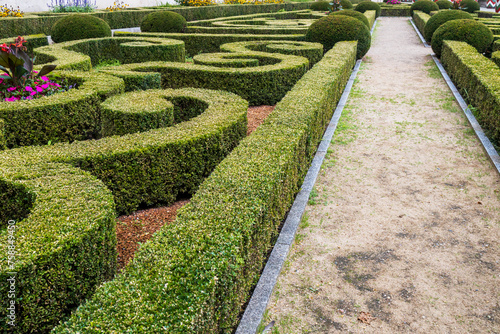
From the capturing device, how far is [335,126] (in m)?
8.38

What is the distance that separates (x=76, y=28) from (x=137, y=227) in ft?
39.2

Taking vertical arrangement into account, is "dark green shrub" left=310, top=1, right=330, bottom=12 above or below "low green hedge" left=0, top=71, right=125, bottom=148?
above

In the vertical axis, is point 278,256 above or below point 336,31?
below

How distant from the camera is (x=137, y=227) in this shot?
4906mm

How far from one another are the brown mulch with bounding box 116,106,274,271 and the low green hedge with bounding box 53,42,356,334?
1.08 m

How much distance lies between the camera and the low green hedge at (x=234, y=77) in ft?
30.9

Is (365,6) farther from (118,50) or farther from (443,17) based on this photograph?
(118,50)

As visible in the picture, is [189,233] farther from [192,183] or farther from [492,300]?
[492,300]

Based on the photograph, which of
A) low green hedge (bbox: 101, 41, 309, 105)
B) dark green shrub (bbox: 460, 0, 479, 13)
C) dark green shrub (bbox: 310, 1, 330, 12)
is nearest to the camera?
low green hedge (bbox: 101, 41, 309, 105)

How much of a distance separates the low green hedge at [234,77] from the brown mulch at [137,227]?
15.0 ft

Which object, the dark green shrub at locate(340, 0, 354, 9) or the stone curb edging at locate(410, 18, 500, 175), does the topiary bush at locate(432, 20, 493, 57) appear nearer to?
the stone curb edging at locate(410, 18, 500, 175)

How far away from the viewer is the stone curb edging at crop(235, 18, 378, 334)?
3.48m

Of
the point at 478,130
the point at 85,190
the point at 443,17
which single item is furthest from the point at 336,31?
the point at 85,190

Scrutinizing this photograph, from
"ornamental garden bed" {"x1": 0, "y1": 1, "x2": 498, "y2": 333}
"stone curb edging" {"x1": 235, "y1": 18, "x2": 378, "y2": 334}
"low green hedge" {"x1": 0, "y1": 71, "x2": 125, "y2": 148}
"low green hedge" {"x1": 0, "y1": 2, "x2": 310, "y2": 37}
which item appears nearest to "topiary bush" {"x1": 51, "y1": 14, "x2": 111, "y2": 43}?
"low green hedge" {"x1": 0, "y1": 2, "x2": 310, "y2": 37}
